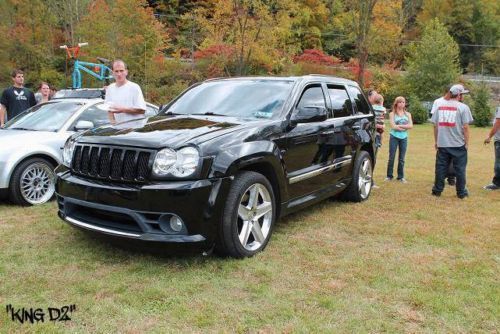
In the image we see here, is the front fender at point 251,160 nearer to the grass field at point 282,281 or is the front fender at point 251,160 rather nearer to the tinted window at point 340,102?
the grass field at point 282,281

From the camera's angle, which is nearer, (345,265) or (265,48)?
(345,265)

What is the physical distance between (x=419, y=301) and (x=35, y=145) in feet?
16.6

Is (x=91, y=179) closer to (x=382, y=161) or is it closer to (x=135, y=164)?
(x=135, y=164)

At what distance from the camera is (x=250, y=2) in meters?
21.5

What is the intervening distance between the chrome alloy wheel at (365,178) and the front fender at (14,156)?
4.31 metres

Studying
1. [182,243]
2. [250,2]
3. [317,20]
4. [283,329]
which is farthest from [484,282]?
[317,20]

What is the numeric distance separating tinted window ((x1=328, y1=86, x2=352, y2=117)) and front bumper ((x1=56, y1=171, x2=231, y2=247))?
2.58 metres

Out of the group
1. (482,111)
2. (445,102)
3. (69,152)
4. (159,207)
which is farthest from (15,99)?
(482,111)

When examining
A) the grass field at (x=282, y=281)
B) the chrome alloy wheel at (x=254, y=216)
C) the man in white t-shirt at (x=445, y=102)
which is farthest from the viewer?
the man in white t-shirt at (x=445, y=102)

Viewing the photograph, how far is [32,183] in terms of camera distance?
625 cm

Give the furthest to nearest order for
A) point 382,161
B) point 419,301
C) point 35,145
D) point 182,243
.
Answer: point 382,161 < point 35,145 < point 182,243 < point 419,301

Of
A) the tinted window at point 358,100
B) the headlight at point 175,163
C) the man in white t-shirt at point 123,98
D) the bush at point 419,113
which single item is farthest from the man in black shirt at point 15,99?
the bush at point 419,113

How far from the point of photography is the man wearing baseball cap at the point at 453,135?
7.08 meters

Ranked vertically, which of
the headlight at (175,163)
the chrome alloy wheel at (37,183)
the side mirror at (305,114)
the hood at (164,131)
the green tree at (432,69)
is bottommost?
the chrome alloy wheel at (37,183)
